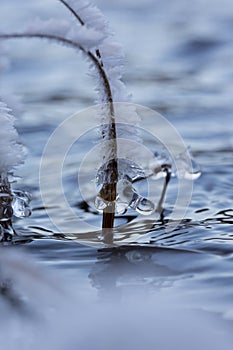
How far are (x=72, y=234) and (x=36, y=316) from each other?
348mm

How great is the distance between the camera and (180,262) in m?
1.03

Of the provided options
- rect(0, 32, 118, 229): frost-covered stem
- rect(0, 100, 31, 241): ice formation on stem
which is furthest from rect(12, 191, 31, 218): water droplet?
rect(0, 32, 118, 229): frost-covered stem

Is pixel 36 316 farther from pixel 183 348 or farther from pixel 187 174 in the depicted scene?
pixel 187 174

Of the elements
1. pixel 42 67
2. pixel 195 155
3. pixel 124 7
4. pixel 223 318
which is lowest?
pixel 223 318

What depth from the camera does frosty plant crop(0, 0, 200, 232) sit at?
921mm

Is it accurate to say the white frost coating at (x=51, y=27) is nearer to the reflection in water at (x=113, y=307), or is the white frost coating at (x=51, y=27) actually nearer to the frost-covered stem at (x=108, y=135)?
the frost-covered stem at (x=108, y=135)

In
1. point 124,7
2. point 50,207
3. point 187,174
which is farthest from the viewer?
point 124,7

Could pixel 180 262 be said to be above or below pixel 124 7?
below

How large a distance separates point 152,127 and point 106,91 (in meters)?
0.81

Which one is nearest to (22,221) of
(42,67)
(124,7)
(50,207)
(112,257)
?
(50,207)

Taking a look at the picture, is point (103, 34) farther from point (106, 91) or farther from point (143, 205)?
point (143, 205)

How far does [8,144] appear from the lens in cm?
101

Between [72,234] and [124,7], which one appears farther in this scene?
[124,7]

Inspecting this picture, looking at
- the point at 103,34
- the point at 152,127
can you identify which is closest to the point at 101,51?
the point at 103,34
